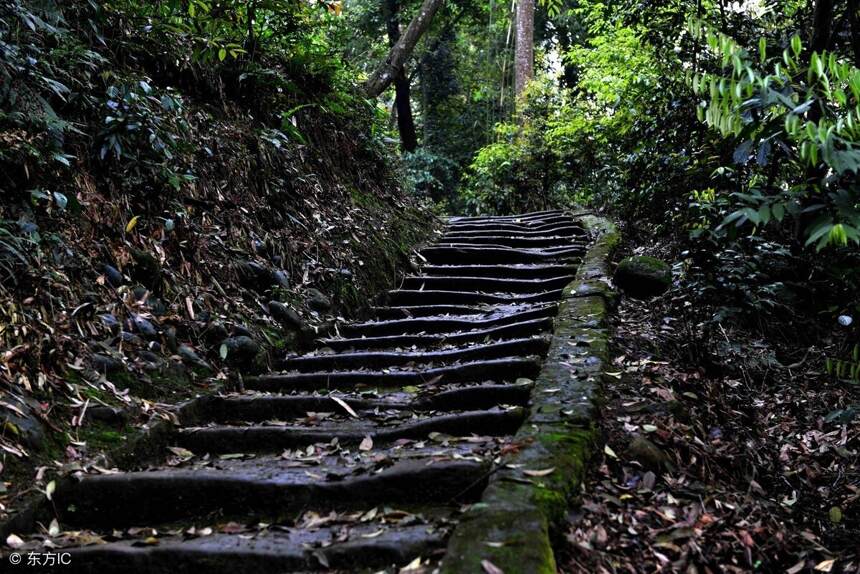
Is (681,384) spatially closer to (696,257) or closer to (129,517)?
(696,257)

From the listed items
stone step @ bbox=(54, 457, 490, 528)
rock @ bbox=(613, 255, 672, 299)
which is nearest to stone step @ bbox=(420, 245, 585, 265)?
rock @ bbox=(613, 255, 672, 299)

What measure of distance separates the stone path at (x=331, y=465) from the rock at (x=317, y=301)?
38cm

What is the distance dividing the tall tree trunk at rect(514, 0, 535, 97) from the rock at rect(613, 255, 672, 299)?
9.27m

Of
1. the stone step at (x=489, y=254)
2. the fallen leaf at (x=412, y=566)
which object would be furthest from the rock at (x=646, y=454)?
the stone step at (x=489, y=254)

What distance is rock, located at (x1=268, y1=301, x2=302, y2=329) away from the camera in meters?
4.34

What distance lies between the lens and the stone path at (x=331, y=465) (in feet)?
6.61

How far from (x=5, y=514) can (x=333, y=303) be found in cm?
298

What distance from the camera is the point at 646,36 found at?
5.81 metres

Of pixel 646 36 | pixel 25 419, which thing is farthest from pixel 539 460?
pixel 646 36

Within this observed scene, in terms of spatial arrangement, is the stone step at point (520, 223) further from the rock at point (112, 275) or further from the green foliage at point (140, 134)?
the rock at point (112, 275)

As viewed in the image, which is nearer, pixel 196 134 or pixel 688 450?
pixel 688 450

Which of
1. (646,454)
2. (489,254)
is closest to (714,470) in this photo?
(646,454)

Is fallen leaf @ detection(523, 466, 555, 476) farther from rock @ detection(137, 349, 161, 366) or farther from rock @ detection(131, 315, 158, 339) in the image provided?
rock @ detection(131, 315, 158, 339)

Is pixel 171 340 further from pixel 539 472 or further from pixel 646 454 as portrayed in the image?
pixel 646 454
